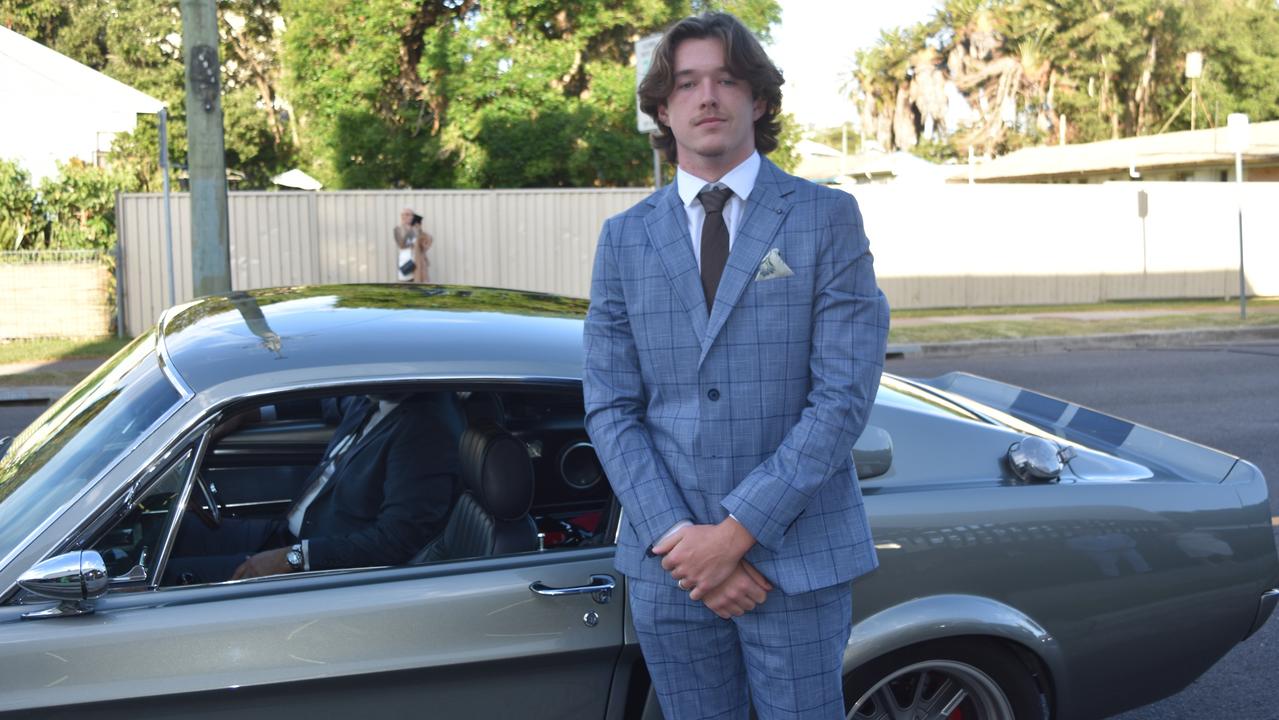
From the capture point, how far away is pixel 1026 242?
20984 millimetres

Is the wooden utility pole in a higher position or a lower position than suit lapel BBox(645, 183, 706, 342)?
higher

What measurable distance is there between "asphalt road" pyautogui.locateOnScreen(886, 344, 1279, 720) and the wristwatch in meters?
2.65

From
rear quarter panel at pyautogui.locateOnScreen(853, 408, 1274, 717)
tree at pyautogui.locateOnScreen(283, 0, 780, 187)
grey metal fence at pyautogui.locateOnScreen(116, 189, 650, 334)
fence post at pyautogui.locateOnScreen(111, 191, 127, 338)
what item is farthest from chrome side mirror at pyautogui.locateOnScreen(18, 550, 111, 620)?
tree at pyautogui.locateOnScreen(283, 0, 780, 187)

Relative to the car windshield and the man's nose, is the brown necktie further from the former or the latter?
the car windshield

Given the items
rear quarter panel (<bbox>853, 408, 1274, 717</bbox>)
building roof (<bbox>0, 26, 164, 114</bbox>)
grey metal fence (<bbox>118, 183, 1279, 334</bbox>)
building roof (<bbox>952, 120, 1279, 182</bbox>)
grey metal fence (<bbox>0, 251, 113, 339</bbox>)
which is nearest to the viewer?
rear quarter panel (<bbox>853, 408, 1274, 717</bbox>)

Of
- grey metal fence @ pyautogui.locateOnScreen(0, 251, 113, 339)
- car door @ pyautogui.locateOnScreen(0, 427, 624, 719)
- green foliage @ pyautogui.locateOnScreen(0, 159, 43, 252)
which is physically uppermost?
green foliage @ pyautogui.locateOnScreen(0, 159, 43, 252)

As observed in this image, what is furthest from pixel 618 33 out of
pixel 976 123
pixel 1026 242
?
pixel 976 123

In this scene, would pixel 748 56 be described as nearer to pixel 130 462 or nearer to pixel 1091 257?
pixel 130 462

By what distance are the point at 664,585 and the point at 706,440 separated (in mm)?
289

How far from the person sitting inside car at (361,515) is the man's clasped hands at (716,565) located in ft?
3.75

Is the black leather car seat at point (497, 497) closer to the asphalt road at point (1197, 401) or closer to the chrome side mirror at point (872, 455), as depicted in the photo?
the chrome side mirror at point (872, 455)

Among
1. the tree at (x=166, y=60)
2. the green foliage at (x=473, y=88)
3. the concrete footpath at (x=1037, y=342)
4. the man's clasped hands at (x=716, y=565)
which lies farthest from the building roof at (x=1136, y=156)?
the man's clasped hands at (x=716, y=565)

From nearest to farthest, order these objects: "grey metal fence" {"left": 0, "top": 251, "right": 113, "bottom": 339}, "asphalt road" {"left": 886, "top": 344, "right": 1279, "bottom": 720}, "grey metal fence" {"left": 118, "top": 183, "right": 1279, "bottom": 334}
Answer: "asphalt road" {"left": 886, "top": 344, "right": 1279, "bottom": 720} → "grey metal fence" {"left": 0, "top": 251, "right": 113, "bottom": 339} → "grey metal fence" {"left": 118, "top": 183, "right": 1279, "bottom": 334}

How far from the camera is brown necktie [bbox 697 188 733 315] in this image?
237 centimetres
